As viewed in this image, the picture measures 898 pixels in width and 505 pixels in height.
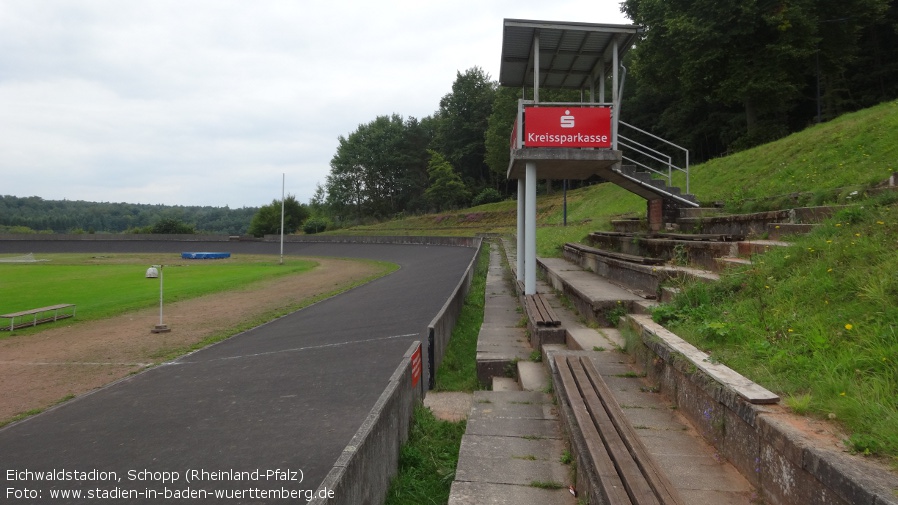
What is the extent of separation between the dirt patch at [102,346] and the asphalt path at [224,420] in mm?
953

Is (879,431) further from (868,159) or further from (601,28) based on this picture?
(868,159)

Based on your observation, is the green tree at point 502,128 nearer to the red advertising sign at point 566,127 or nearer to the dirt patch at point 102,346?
the dirt patch at point 102,346

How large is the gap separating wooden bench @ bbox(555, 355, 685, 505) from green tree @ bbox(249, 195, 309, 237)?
84.7 meters

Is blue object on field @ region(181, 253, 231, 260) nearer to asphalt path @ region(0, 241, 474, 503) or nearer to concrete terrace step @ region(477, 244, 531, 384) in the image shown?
asphalt path @ region(0, 241, 474, 503)

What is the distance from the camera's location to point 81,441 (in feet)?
21.4

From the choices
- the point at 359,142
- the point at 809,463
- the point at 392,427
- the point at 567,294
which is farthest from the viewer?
the point at 359,142

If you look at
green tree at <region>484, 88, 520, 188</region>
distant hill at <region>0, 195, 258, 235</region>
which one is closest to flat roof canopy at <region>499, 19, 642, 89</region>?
green tree at <region>484, 88, 520, 188</region>

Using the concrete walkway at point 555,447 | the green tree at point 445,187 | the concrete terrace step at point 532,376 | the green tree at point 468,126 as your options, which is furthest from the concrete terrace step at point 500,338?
the green tree at point 468,126

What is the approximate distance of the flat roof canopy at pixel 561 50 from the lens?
9.95 metres

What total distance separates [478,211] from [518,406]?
54.3 m

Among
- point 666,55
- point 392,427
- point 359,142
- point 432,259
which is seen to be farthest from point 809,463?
point 359,142

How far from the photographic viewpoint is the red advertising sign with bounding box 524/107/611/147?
32.0 ft

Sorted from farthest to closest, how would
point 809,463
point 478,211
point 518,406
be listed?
point 478,211 → point 518,406 → point 809,463

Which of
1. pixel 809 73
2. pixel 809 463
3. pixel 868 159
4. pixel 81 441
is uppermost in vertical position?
pixel 809 73
